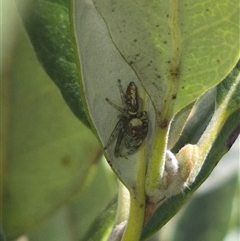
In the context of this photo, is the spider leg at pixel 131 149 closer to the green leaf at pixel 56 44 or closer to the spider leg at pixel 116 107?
the spider leg at pixel 116 107

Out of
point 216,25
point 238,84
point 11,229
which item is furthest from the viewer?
point 11,229

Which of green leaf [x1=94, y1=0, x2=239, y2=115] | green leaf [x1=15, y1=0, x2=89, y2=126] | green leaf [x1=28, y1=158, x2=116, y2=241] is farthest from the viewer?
green leaf [x1=28, y1=158, x2=116, y2=241]

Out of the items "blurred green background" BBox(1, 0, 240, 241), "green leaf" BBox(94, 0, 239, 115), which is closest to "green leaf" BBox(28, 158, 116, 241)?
"blurred green background" BBox(1, 0, 240, 241)

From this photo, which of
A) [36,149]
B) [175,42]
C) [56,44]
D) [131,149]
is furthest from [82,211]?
[175,42]

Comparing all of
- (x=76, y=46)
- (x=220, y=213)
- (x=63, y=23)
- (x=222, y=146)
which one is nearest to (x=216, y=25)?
(x=76, y=46)

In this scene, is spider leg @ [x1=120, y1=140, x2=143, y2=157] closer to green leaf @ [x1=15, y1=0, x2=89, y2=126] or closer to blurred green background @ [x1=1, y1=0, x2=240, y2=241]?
green leaf @ [x1=15, y1=0, x2=89, y2=126]

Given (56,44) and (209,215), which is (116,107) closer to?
(56,44)

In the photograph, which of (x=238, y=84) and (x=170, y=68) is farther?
(x=238, y=84)

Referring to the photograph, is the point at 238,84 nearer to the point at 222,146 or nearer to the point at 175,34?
the point at 222,146
